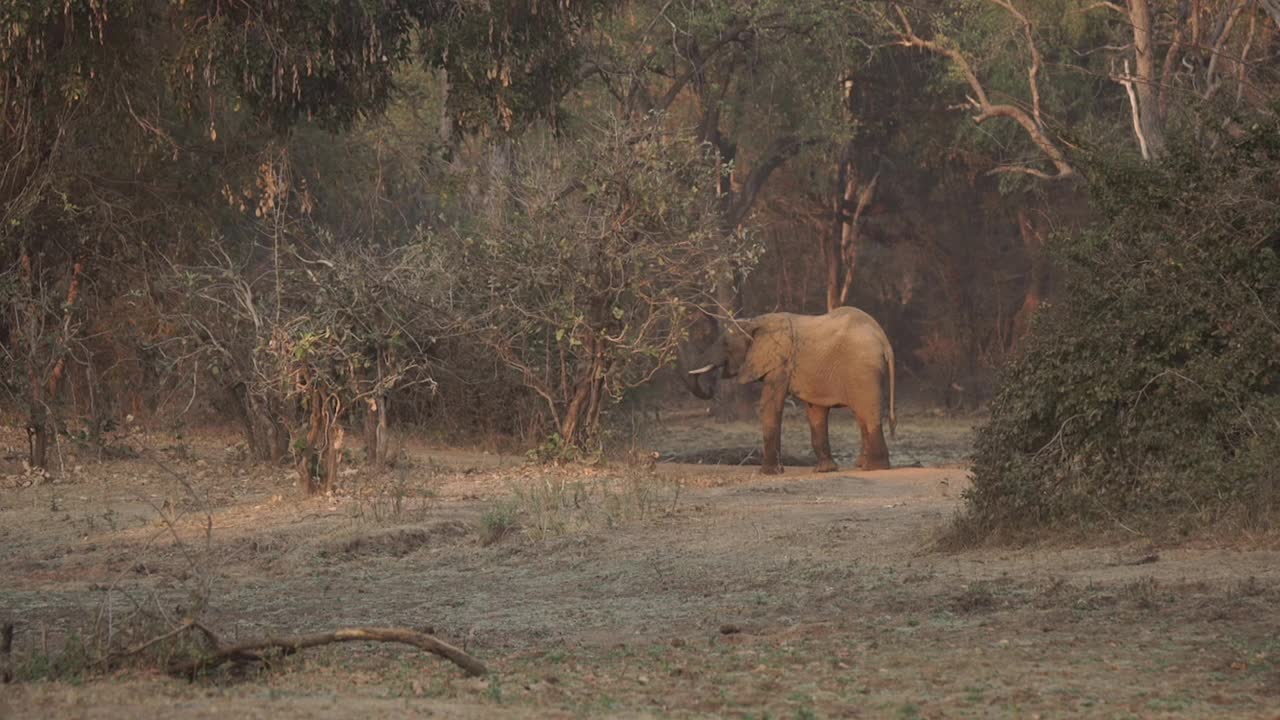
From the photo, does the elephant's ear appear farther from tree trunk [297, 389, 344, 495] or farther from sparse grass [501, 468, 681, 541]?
tree trunk [297, 389, 344, 495]

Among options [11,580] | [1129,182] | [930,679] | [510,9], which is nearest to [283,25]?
[510,9]

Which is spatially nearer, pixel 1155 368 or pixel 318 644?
pixel 318 644

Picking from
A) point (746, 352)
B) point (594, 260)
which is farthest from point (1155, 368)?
point (746, 352)

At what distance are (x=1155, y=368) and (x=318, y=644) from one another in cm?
602

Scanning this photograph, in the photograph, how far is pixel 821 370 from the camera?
20766mm

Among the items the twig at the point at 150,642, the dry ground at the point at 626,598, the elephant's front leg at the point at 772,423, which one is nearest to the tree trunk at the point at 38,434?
the dry ground at the point at 626,598

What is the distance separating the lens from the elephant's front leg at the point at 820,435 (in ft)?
67.1

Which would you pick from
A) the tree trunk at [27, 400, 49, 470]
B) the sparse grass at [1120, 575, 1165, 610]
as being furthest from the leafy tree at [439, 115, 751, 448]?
the sparse grass at [1120, 575, 1165, 610]

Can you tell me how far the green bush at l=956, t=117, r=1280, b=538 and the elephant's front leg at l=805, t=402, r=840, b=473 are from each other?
28.5 ft

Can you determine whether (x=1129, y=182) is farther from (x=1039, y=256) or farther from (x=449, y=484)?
(x=1039, y=256)

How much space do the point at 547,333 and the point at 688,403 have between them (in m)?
17.2

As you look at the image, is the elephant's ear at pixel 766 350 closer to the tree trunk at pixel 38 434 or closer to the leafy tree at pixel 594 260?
the leafy tree at pixel 594 260

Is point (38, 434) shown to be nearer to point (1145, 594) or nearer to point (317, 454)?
point (317, 454)

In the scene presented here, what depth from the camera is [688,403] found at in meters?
36.2
